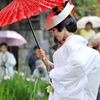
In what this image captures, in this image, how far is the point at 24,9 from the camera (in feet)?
5.91

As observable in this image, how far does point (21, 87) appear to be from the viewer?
338cm

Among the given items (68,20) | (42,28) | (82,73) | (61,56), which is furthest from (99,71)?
(42,28)

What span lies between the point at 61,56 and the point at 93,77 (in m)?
0.31

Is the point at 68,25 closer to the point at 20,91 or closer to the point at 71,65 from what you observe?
the point at 71,65

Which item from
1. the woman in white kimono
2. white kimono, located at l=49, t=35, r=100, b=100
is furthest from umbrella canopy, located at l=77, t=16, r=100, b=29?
white kimono, located at l=49, t=35, r=100, b=100

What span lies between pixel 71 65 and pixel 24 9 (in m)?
0.60

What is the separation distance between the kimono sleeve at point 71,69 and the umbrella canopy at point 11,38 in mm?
3192

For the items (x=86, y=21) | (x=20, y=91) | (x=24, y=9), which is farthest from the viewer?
(x=86, y=21)

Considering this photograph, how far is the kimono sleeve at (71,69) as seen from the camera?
165 centimetres

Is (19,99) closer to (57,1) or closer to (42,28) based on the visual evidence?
(57,1)

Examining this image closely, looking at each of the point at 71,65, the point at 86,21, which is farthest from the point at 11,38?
the point at 71,65

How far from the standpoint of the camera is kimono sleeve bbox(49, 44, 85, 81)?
165cm

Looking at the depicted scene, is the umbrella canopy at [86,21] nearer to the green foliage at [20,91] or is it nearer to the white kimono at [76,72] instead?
the green foliage at [20,91]

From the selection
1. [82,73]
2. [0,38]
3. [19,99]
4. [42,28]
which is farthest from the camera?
[42,28]
